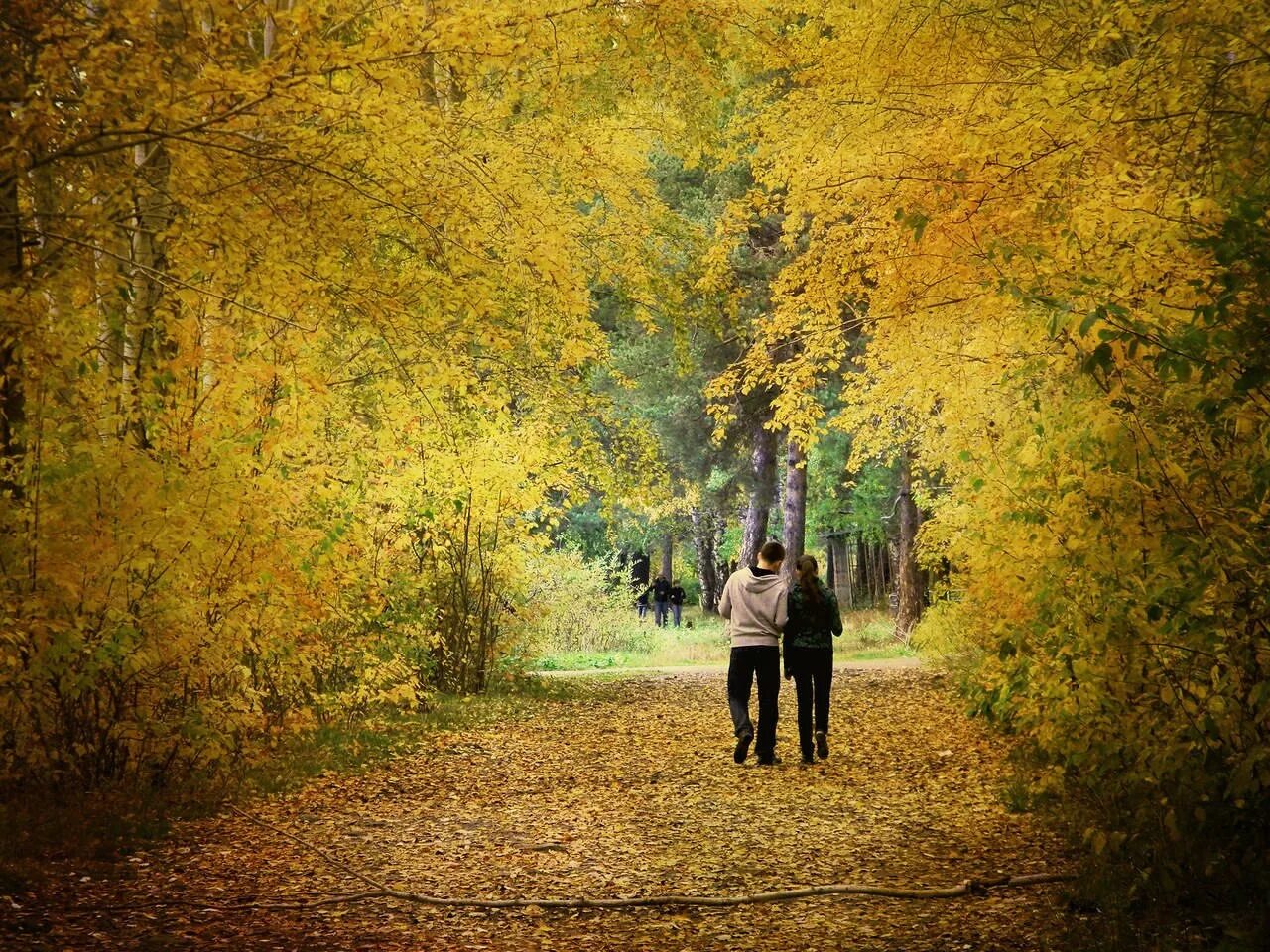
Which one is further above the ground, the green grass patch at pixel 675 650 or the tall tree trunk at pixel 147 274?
the tall tree trunk at pixel 147 274

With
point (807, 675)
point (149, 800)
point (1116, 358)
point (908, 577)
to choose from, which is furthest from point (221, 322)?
point (908, 577)

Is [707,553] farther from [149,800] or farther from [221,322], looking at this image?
[149,800]

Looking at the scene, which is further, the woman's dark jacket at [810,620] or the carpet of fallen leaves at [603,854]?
the woman's dark jacket at [810,620]

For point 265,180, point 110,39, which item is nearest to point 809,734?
point 265,180

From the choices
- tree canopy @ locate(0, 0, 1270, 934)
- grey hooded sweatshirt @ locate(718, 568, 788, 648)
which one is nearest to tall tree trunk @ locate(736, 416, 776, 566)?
tree canopy @ locate(0, 0, 1270, 934)

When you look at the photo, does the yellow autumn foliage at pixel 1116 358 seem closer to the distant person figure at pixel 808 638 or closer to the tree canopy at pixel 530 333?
the tree canopy at pixel 530 333

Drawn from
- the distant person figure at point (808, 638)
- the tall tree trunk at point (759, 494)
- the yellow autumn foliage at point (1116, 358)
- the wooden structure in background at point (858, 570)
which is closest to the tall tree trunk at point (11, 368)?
the yellow autumn foliage at point (1116, 358)

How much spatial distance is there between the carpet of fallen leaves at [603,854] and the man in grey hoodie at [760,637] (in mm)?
349

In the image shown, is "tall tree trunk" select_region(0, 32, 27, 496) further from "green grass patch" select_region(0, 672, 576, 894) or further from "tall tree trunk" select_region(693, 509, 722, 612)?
"tall tree trunk" select_region(693, 509, 722, 612)

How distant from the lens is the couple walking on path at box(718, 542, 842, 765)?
9234mm

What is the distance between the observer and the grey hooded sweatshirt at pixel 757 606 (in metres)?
9.22

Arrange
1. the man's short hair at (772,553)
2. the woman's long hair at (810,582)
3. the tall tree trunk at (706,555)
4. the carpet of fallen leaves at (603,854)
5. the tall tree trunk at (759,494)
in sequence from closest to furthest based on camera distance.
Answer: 1. the carpet of fallen leaves at (603,854)
2. the man's short hair at (772,553)
3. the woman's long hair at (810,582)
4. the tall tree trunk at (759,494)
5. the tall tree trunk at (706,555)

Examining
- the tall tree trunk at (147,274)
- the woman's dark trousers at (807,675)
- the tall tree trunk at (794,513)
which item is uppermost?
the tall tree trunk at (147,274)

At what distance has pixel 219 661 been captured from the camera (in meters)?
7.21
